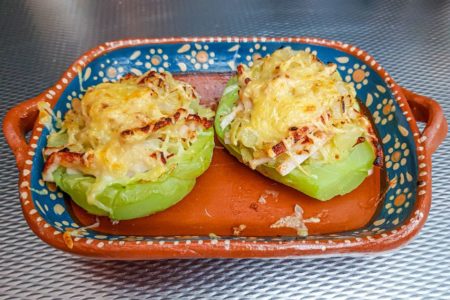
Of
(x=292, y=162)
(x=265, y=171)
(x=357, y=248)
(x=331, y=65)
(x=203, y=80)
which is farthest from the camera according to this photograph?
(x=203, y=80)

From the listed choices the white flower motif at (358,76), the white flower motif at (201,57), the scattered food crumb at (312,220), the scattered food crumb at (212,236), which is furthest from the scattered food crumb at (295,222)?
the white flower motif at (201,57)

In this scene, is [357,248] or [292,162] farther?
[292,162]

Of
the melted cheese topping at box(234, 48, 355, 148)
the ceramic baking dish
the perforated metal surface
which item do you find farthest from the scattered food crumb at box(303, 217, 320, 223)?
the melted cheese topping at box(234, 48, 355, 148)

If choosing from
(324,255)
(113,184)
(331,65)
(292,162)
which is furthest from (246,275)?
(331,65)

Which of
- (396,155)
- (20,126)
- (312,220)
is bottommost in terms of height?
(312,220)

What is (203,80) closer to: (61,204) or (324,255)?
(61,204)

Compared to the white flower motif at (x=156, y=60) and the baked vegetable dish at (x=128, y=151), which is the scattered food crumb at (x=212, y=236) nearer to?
the baked vegetable dish at (x=128, y=151)

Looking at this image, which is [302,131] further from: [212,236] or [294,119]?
[212,236]

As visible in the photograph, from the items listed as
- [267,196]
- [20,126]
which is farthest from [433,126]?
[20,126]
